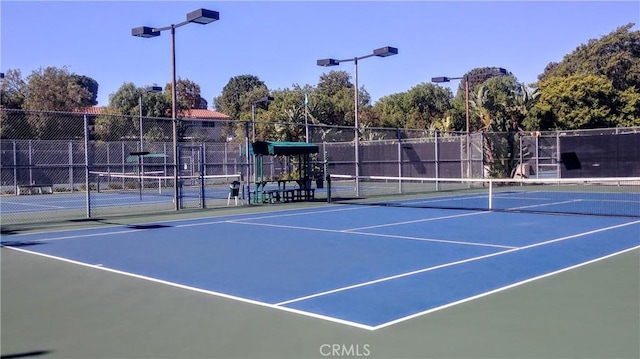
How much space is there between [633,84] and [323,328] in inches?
2314

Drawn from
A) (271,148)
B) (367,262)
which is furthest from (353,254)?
(271,148)

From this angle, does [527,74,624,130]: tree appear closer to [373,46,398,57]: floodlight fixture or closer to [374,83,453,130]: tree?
[374,83,453,130]: tree

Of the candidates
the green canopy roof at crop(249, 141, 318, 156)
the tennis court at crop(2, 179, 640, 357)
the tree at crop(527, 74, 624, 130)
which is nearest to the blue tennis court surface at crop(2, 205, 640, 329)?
the tennis court at crop(2, 179, 640, 357)

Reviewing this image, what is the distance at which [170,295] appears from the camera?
7238 millimetres

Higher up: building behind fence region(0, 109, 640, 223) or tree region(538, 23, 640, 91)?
tree region(538, 23, 640, 91)

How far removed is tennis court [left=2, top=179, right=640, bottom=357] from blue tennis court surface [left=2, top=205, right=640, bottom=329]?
2 centimetres

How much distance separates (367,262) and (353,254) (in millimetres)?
792

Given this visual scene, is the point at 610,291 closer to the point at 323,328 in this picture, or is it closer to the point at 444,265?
the point at 444,265

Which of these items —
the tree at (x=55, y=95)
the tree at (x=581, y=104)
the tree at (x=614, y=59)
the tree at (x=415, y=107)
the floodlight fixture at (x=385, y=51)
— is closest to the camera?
the floodlight fixture at (x=385, y=51)

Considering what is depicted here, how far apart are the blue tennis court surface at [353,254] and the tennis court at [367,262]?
2 cm

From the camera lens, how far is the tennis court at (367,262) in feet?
19.6

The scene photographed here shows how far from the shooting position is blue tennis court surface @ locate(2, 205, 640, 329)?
7102 millimetres

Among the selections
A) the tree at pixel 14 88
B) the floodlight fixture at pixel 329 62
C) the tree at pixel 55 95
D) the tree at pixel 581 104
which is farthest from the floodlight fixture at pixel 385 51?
the tree at pixel 14 88

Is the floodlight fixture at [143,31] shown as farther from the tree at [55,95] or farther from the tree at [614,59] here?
the tree at [614,59]
